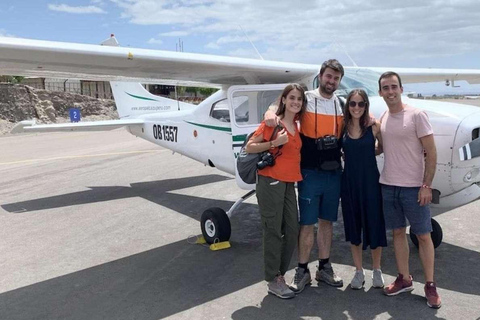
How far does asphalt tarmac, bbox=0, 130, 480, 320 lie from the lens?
345 cm

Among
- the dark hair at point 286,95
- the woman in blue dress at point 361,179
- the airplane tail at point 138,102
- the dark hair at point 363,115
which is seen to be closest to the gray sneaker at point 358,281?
the woman in blue dress at point 361,179

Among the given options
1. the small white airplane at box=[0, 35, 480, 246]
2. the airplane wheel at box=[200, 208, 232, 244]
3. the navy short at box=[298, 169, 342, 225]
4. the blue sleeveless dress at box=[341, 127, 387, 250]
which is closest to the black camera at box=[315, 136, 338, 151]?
the blue sleeveless dress at box=[341, 127, 387, 250]

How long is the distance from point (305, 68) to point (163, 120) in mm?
3143

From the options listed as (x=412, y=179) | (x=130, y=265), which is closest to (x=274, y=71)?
(x=412, y=179)

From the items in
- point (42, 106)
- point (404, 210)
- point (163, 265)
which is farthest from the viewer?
point (42, 106)

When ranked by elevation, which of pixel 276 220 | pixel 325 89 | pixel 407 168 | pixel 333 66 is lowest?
pixel 276 220

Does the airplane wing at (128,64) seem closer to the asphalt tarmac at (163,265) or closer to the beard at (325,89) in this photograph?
the beard at (325,89)

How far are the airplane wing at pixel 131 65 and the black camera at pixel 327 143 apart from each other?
1723 millimetres

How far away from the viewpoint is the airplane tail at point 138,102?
8698mm

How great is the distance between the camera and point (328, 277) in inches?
151

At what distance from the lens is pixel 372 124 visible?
3.51 meters

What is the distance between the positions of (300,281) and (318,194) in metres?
0.80

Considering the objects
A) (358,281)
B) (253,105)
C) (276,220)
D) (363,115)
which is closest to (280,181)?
(276,220)

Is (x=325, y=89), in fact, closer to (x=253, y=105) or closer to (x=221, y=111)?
(x=253, y=105)
